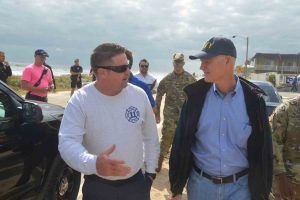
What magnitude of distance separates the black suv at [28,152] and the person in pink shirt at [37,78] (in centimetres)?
315

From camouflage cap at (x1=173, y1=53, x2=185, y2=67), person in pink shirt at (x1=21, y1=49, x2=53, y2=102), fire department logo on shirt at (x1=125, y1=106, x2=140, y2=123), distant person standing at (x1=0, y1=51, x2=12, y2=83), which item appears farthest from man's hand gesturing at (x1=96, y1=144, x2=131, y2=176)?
distant person standing at (x1=0, y1=51, x2=12, y2=83)

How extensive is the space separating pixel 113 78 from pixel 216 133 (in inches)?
31.0

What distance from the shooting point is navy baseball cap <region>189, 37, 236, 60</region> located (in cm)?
293

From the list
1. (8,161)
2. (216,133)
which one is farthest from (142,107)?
(8,161)

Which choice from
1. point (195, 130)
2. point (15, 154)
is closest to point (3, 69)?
point (15, 154)

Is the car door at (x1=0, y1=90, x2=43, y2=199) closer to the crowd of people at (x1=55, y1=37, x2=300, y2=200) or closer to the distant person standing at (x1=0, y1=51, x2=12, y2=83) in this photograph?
the crowd of people at (x1=55, y1=37, x2=300, y2=200)

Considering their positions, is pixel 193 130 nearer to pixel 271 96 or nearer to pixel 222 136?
pixel 222 136

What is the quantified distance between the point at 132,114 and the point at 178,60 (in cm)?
393

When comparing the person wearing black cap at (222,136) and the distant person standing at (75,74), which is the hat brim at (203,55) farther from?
the distant person standing at (75,74)

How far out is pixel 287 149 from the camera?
11.4ft

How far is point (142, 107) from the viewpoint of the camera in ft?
10.0

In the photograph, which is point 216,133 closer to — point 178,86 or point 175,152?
point 175,152

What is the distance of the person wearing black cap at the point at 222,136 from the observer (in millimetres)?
2871

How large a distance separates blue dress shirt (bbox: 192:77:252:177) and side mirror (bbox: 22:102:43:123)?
1.59m
